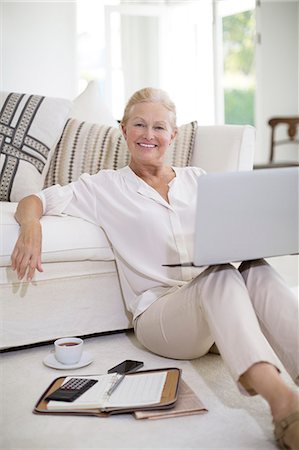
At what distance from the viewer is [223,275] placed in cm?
189

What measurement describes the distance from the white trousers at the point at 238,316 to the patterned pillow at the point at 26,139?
114 cm

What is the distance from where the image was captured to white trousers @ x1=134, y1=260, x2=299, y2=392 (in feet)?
5.73

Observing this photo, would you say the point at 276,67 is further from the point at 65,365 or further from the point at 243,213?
the point at 243,213

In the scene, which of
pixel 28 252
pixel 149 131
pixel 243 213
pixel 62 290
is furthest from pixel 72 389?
pixel 149 131

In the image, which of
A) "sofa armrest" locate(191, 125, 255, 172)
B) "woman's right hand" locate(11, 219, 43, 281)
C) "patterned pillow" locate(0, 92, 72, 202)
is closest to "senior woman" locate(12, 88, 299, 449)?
"woman's right hand" locate(11, 219, 43, 281)

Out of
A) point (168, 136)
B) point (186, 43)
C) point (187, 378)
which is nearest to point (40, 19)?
point (186, 43)

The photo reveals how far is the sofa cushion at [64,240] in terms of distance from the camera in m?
2.44

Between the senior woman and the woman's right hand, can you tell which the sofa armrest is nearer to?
the senior woman

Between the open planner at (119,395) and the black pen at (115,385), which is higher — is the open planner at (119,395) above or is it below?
below

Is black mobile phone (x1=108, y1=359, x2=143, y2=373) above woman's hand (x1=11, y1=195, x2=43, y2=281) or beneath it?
beneath

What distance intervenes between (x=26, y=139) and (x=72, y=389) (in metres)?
1.47

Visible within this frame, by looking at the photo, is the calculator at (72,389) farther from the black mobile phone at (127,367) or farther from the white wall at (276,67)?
the white wall at (276,67)

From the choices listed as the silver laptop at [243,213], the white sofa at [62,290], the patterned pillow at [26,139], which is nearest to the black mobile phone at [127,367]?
the white sofa at [62,290]

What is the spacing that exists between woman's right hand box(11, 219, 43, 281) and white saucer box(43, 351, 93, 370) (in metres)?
0.31
